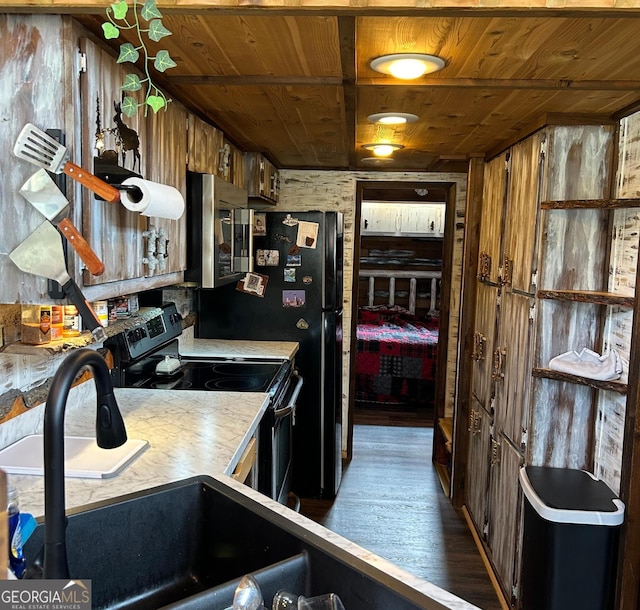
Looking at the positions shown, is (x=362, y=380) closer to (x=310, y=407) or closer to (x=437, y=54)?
(x=310, y=407)

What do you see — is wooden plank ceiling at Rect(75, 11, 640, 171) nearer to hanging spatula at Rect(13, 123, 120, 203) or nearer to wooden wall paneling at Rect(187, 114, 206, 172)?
wooden wall paneling at Rect(187, 114, 206, 172)

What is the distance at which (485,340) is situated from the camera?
342 centimetres

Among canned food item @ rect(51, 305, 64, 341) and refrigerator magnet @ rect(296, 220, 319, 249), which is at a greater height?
refrigerator magnet @ rect(296, 220, 319, 249)

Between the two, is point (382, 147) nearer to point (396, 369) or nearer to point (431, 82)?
point (431, 82)

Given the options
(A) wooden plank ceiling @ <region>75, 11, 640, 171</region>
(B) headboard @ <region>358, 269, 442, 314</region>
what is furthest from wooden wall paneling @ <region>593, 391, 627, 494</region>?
(B) headboard @ <region>358, 269, 442, 314</region>

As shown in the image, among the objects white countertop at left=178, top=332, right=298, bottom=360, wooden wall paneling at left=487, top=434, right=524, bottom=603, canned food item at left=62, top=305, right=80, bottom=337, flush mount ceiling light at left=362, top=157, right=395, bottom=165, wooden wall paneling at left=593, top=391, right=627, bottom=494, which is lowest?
wooden wall paneling at left=487, top=434, right=524, bottom=603

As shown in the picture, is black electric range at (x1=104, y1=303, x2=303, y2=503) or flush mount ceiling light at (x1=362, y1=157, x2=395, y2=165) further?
flush mount ceiling light at (x1=362, y1=157, x2=395, y2=165)

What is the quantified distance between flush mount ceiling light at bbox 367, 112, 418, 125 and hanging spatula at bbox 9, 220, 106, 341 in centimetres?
162

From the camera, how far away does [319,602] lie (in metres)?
1.03

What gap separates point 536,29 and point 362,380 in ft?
15.9

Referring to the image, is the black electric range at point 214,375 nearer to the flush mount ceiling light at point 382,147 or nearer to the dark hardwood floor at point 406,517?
the dark hardwood floor at point 406,517

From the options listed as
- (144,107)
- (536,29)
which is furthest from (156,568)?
(536,29)

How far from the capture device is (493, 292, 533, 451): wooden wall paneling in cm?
264

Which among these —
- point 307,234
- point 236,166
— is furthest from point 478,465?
point 236,166
